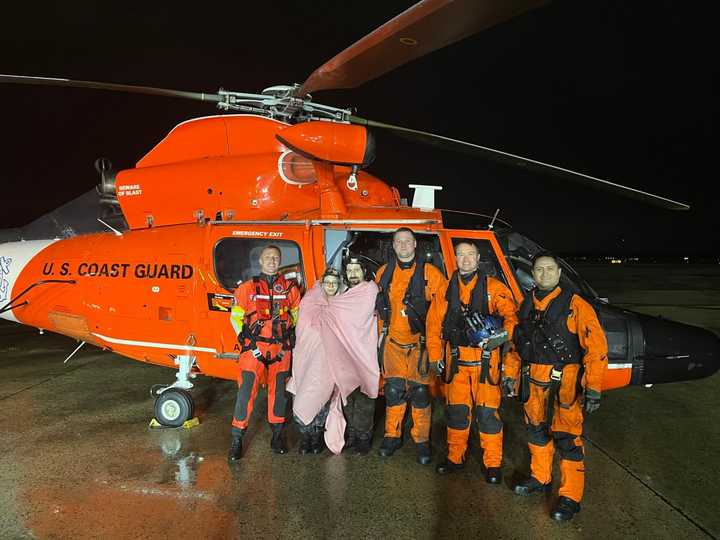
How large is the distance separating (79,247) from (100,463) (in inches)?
96.7

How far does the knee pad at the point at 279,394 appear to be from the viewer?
421cm

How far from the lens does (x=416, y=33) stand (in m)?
3.11

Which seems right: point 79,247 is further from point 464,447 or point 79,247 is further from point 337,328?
point 464,447

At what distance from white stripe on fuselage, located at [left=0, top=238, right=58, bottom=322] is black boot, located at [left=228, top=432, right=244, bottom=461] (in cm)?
346

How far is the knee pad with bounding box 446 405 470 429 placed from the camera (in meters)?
3.86

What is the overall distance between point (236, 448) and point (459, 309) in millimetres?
2171

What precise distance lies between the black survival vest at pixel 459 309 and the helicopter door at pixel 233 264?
1.48 meters

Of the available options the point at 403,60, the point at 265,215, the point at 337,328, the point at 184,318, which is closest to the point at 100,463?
the point at 184,318

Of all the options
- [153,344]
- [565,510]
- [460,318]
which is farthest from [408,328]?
[153,344]

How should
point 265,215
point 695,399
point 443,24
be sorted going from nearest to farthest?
point 443,24 < point 265,215 < point 695,399

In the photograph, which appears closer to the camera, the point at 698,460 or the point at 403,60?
the point at 403,60

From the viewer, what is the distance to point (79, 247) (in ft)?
18.0

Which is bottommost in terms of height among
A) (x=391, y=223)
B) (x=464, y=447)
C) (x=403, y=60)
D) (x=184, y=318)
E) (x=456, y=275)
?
(x=464, y=447)

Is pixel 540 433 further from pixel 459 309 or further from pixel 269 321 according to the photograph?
pixel 269 321
